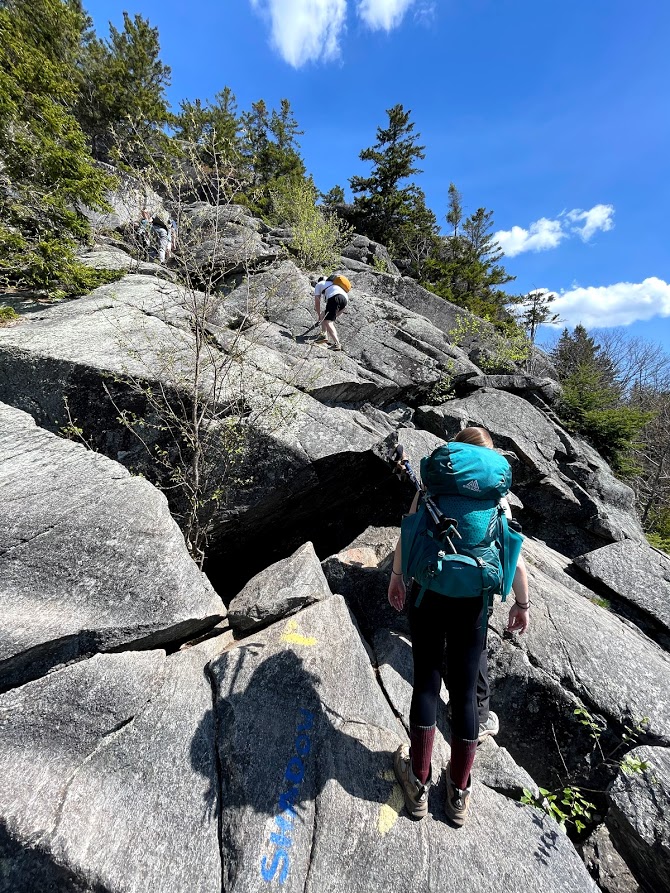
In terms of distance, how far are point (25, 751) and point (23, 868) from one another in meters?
0.69

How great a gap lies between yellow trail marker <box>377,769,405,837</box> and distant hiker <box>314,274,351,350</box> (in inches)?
315

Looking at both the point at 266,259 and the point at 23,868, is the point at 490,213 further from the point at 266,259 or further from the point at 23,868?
the point at 23,868

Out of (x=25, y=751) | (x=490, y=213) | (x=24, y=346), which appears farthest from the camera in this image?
(x=490, y=213)

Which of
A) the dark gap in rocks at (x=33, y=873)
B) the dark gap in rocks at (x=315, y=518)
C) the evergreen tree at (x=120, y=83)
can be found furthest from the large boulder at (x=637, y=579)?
the evergreen tree at (x=120, y=83)

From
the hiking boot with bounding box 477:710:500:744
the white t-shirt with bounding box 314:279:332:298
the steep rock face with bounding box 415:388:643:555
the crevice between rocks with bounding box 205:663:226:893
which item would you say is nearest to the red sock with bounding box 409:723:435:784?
the hiking boot with bounding box 477:710:500:744

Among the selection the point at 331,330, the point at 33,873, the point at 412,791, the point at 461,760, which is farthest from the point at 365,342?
the point at 33,873

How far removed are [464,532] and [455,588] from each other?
0.41 metres

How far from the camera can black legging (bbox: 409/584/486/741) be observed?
8.65 feet

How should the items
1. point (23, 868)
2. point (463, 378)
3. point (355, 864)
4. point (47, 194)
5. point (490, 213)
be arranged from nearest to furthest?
point (23, 868)
point (355, 864)
point (47, 194)
point (463, 378)
point (490, 213)

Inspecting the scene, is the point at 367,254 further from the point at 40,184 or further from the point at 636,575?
the point at 636,575

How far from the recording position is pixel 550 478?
361 inches

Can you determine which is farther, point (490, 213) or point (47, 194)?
point (490, 213)

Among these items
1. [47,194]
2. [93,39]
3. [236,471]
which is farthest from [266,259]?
[93,39]

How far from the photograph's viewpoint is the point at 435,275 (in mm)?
23391
